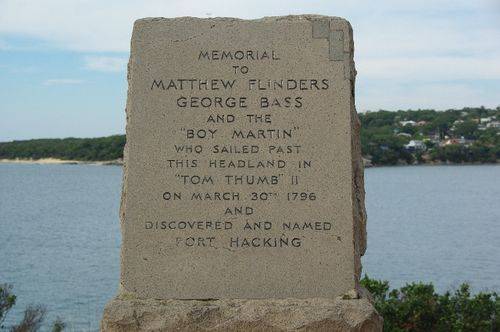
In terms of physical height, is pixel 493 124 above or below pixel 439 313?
above

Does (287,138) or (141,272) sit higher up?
(287,138)

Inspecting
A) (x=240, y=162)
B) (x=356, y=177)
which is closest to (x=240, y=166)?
(x=240, y=162)

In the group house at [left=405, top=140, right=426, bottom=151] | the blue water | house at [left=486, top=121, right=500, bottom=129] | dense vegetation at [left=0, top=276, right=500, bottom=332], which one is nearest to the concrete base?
dense vegetation at [left=0, top=276, right=500, bottom=332]

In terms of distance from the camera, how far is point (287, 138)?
510 centimetres

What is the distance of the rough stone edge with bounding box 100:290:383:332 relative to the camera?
4910 mm

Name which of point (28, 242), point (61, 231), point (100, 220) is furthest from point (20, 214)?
point (28, 242)

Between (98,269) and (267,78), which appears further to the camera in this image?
(98,269)

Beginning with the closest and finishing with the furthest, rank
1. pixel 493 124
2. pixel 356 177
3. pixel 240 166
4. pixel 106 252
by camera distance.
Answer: pixel 240 166 → pixel 356 177 → pixel 106 252 → pixel 493 124

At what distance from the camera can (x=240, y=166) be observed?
16.7 feet

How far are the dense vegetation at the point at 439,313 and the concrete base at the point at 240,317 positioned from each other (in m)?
2.72

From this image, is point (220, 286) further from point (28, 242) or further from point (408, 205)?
point (408, 205)

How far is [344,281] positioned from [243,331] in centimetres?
68

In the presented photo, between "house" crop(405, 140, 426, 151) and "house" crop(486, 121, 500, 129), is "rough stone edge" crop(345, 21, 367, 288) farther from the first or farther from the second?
"house" crop(486, 121, 500, 129)

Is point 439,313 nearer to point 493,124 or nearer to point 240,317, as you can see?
point 240,317
